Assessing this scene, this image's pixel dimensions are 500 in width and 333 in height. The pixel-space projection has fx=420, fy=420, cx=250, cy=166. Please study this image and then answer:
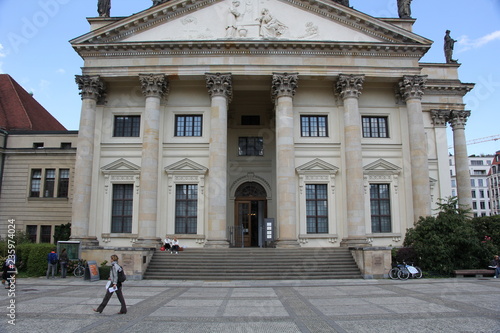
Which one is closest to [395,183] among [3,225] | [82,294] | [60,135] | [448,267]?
[448,267]

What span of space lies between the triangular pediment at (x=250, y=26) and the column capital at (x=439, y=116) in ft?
23.2

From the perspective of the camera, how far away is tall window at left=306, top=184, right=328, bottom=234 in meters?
28.9

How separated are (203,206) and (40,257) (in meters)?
10.4

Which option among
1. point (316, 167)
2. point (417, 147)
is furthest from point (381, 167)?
point (316, 167)

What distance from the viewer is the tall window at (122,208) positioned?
2895cm

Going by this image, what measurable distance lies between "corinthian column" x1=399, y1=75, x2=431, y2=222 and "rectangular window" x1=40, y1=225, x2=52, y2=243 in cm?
2815

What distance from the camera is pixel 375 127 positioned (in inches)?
1217

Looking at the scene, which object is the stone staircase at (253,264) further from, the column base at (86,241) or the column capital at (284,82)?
the column capital at (284,82)

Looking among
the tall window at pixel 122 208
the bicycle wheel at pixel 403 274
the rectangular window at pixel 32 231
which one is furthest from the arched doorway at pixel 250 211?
the rectangular window at pixel 32 231

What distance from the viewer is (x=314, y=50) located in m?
28.9

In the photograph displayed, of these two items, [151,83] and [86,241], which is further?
[151,83]

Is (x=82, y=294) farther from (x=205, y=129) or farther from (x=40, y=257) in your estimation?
(x=205, y=129)

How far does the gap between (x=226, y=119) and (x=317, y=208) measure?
29.0 feet

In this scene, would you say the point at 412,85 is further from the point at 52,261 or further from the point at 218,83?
the point at 52,261
